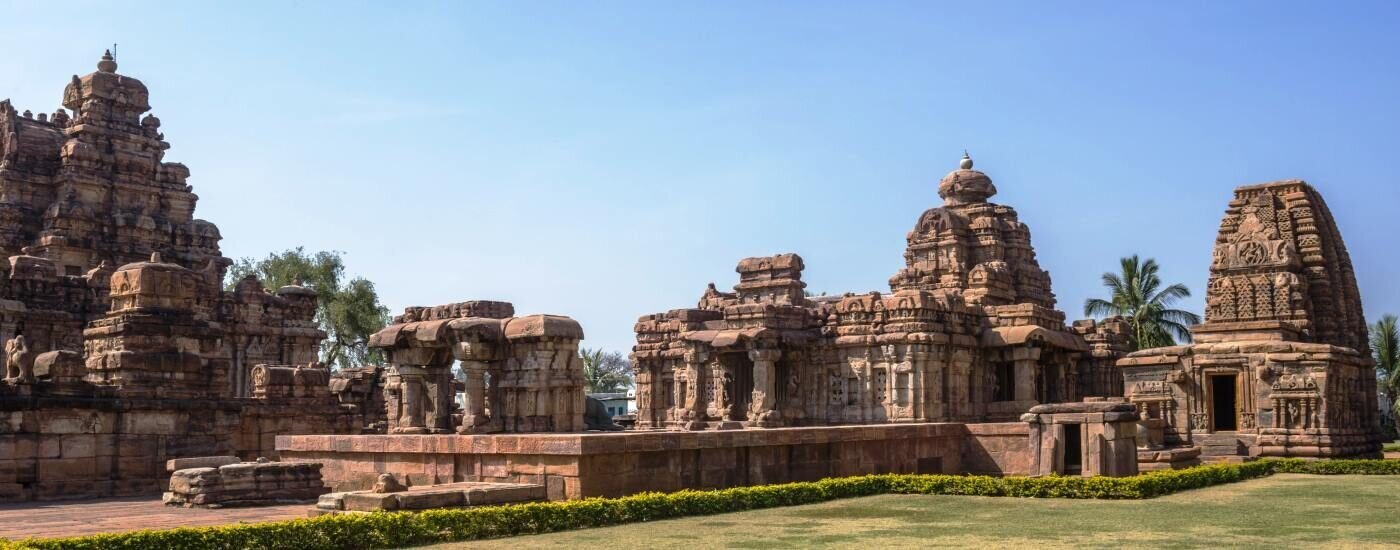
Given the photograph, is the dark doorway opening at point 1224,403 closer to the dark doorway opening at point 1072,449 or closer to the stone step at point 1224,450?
the stone step at point 1224,450

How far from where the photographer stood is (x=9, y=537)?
11.3m

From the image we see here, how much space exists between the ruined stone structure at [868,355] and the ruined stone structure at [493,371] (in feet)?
33.3

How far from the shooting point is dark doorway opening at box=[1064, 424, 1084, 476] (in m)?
17.2

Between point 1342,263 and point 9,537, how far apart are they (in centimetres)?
2917

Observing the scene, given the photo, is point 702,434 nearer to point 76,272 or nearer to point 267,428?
point 267,428

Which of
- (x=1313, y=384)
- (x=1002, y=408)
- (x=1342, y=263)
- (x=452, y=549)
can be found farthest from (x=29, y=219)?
(x=1342, y=263)

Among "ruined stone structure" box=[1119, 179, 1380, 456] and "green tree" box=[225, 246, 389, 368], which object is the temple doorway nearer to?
"ruined stone structure" box=[1119, 179, 1380, 456]

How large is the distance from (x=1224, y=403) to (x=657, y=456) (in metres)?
17.1

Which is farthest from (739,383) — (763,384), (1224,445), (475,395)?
(475,395)

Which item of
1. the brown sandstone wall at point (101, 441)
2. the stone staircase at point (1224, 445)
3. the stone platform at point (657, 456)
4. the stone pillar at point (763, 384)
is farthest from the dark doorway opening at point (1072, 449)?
the stone pillar at point (763, 384)

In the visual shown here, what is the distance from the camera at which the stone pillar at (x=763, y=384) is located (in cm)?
3078

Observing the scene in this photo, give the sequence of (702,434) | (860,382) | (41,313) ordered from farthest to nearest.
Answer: (860,382) → (41,313) → (702,434)

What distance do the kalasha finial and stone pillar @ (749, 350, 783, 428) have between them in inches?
781

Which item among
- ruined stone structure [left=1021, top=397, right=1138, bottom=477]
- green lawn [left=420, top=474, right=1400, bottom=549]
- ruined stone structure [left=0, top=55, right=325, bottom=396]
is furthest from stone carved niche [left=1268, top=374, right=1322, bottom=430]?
ruined stone structure [left=0, top=55, right=325, bottom=396]
